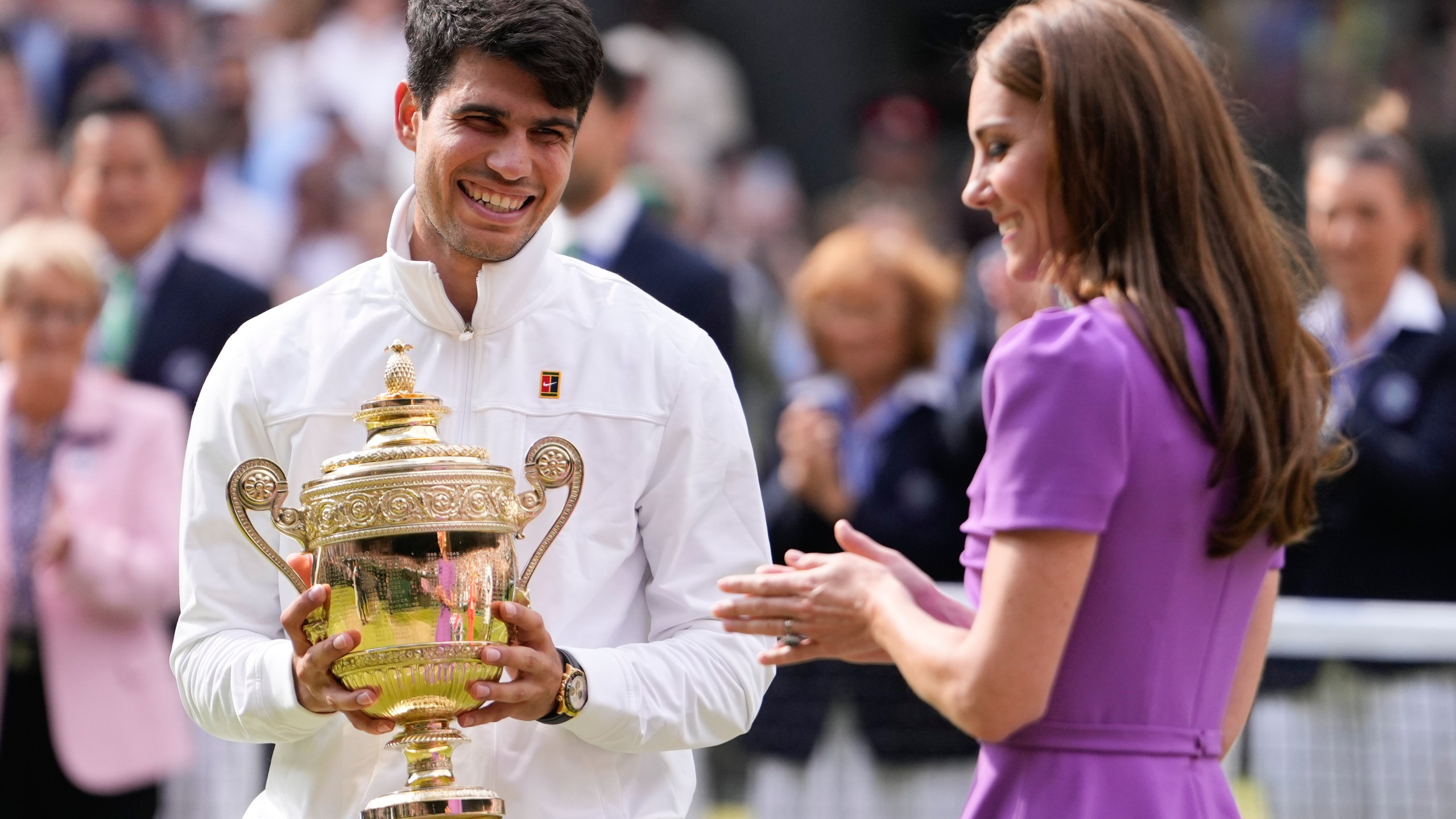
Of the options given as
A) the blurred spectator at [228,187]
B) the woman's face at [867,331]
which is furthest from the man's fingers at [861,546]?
the blurred spectator at [228,187]

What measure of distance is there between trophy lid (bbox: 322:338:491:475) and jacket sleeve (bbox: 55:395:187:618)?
3.41 metres

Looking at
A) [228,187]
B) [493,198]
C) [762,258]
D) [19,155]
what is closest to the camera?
[493,198]

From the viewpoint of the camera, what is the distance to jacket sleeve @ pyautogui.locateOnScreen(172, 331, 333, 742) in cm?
320

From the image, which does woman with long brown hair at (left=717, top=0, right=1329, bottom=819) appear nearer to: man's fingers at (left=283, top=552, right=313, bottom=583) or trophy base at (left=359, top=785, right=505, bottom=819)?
trophy base at (left=359, top=785, right=505, bottom=819)

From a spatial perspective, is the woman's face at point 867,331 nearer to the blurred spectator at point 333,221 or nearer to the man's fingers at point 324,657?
the blurred spectator at point 333,221

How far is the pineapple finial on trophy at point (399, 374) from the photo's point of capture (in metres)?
3.05

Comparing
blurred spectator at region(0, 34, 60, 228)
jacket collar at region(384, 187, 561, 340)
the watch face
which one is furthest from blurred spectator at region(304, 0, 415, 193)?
the watch face

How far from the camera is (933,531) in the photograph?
649 centimetres

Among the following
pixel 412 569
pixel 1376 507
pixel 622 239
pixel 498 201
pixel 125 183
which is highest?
pixel 125 183

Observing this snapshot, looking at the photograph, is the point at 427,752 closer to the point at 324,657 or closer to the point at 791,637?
the point at 324,657

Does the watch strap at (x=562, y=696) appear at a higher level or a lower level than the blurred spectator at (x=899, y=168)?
lower

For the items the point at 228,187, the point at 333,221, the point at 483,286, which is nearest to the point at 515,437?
the point at 483,286

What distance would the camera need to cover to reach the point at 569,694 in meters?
3.03

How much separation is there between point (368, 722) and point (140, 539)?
3656mm
